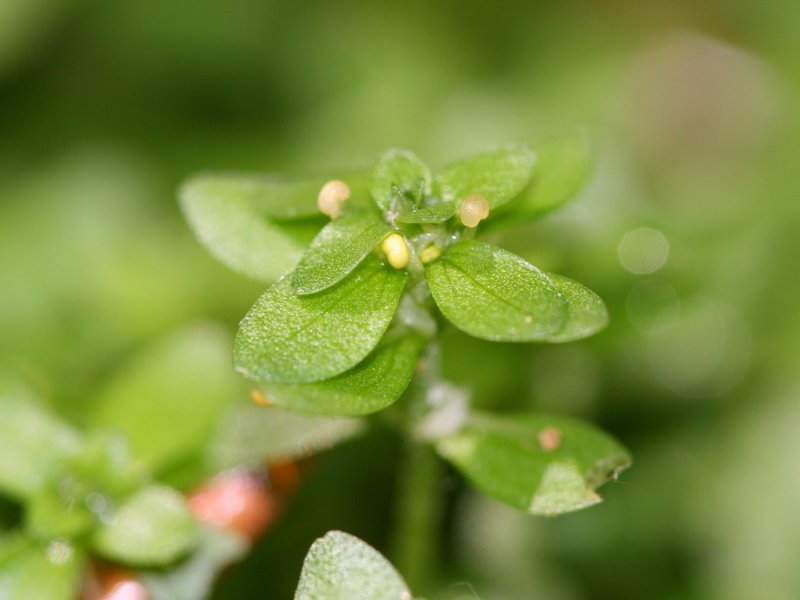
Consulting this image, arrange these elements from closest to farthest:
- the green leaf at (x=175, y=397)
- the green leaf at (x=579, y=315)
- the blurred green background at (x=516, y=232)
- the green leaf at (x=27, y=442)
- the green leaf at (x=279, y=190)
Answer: the green leaf at (x=579, y=315) → the green leaf at (x=279, y=190) → the green leaf at (x=27, y=442) → the green leaf at (x=175, y=397) → the blurred green background at (x=516, y=232)

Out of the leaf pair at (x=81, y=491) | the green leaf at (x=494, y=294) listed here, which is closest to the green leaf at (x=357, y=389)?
the green leaf at (x=494, y=294)

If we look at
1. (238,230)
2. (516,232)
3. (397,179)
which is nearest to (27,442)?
(238,230)

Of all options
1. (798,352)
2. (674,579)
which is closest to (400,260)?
(674,579)

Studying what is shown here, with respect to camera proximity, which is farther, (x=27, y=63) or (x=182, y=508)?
(x=27, y=63)

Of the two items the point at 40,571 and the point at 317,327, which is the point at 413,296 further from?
the point at 40,571

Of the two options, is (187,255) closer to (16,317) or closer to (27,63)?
(16,317)

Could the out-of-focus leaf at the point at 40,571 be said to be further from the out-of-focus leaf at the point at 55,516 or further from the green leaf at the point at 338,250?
the green leaf at the point at 338,250

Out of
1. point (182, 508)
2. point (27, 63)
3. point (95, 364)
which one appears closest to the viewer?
point (182, 508)

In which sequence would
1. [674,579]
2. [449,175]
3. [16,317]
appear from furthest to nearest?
[16,317] → [674,579] → [449,175]
